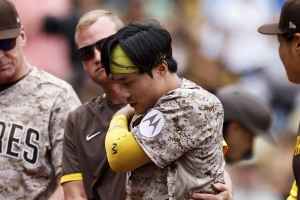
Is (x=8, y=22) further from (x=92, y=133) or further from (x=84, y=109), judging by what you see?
(x=92, y=133)

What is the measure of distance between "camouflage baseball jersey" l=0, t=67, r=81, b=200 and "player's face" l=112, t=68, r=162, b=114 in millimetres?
1328

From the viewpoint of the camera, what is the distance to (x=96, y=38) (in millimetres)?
4199

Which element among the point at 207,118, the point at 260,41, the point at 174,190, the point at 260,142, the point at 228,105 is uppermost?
the point at 207,118

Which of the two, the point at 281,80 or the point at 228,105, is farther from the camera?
the point at 281,80

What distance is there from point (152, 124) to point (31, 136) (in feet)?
5.02

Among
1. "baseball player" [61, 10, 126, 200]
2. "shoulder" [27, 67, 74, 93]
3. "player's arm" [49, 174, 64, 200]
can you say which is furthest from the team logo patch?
"shoulder" [27, 67, 74, 93]

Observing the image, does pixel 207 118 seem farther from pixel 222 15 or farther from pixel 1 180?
pixel 222 15

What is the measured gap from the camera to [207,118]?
10.5 feet

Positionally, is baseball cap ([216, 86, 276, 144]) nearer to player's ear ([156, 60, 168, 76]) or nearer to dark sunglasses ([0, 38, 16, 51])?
dark sunglasses ([0, 38, 16, 51])

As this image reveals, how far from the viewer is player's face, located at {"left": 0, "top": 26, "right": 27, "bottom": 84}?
4.59m

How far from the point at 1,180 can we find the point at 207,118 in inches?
70.7

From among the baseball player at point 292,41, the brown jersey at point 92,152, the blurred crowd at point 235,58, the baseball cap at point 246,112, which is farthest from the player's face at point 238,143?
the blurred crowd at point 235,58

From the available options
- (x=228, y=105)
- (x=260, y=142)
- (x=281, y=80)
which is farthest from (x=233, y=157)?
(x=281, y=80)

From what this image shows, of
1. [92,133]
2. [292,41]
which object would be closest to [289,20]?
[292,41]
